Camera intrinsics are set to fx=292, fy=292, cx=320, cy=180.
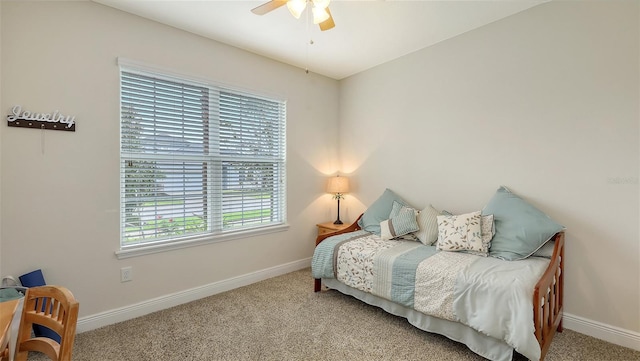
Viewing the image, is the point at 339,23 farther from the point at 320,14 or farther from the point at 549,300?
the point at 549,300

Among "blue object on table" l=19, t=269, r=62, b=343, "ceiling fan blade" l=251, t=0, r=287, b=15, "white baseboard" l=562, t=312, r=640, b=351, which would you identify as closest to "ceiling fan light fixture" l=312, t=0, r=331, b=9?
"ceiling fan blade" l=251, t=0, r=287, b=15

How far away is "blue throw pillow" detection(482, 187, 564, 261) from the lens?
2.24 meters

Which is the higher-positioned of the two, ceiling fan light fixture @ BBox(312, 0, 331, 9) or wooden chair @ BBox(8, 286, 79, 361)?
ceiling fan light fixture @ BBox(312, 0, 331, 9)

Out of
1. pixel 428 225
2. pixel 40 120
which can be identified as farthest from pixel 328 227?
pixel 40 120

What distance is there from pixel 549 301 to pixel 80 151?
359cm

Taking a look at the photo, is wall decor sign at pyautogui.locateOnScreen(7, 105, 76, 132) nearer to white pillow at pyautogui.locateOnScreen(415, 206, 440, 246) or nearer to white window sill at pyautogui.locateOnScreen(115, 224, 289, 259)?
white window sill at pyautogui.locateOnScreen(115, 224, 289, 259)

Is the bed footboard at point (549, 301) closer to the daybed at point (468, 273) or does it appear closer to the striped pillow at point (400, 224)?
the daybed at point (468, 273)

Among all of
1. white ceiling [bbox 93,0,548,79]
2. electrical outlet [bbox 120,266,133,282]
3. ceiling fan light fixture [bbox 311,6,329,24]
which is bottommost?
electrical outlet [bbox 120,266,133,282]

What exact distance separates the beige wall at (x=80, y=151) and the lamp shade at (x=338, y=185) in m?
1.55

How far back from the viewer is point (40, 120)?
6.83 ft

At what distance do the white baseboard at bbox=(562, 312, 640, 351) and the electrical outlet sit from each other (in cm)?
358

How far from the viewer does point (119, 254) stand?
7.93 ft

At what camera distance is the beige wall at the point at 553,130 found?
6.86 ft

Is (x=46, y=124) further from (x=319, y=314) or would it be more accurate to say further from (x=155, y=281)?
(x=319, y=314)
